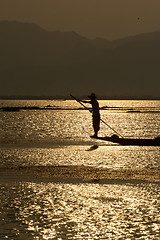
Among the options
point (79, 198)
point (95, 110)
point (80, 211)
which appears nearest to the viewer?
point (80, 211)

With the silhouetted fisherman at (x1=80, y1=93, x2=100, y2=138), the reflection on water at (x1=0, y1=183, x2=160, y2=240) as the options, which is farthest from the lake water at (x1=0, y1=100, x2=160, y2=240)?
the silhouetted fisherman at (x1=80, y1=93, x2=100, y2=138)

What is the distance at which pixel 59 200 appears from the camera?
55.8 feet

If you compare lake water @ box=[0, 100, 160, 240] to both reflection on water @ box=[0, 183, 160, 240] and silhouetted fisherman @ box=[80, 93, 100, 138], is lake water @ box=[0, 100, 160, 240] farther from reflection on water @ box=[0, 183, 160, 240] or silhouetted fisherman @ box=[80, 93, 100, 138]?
silhouetted fisherman @ box=[80, 93, 100, 138]

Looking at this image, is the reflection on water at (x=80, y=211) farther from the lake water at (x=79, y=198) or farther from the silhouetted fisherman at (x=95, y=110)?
the silhouetted fisherman at (x=95, y=110)

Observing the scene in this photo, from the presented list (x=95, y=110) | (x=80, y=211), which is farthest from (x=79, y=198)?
(x=95, y=110)

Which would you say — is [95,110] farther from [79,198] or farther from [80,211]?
[80,211]

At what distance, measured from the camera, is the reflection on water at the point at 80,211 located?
13242mm

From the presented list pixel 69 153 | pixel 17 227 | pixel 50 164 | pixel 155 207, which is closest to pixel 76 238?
pixel 17 227

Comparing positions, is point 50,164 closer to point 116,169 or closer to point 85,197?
point 116,169

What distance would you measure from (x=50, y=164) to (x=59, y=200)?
875 centimetres

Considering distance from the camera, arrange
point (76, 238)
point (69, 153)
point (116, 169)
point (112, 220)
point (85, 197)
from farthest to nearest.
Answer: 1. point (69, 153)
2. point (116, 169)
3. point (85, 197)
4. point (112, 220)
5. point (76, 238)

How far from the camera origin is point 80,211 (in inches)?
610

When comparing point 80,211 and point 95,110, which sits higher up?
point 95,110

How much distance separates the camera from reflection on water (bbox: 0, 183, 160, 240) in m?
13.2
